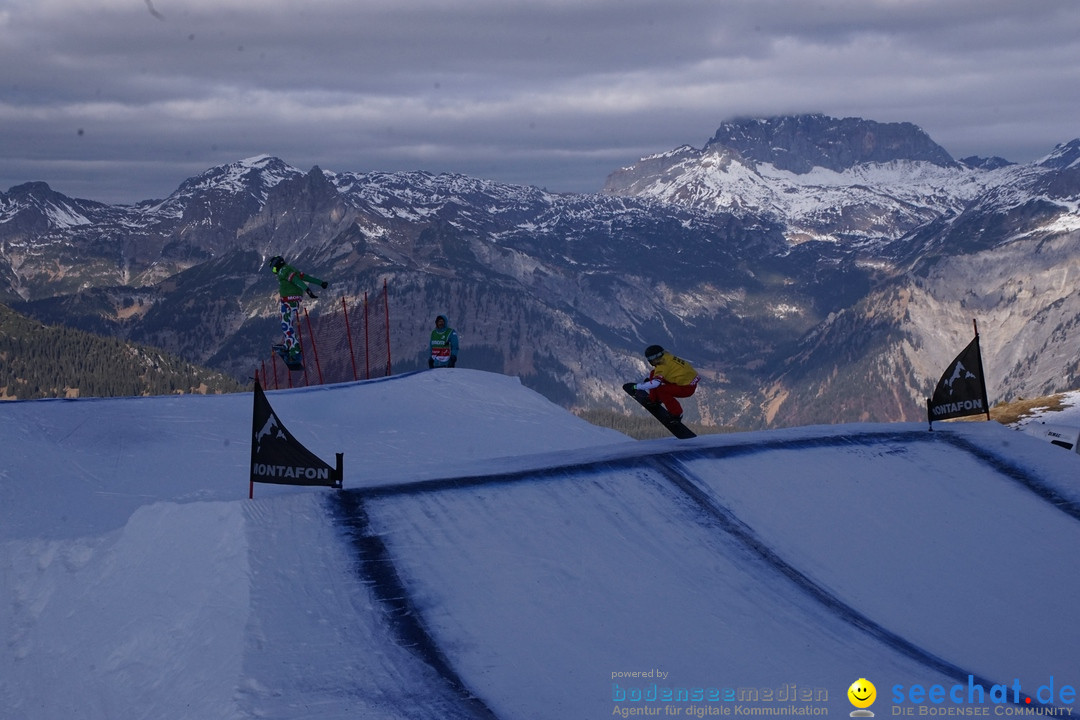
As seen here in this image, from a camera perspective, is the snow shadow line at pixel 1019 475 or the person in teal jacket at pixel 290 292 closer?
the snow shadow line at pixel 1019 475

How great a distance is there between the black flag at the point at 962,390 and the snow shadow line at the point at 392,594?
13.1 m

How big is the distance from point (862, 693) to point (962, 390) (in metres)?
12.1

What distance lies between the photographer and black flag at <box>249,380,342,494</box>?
49.3 ft

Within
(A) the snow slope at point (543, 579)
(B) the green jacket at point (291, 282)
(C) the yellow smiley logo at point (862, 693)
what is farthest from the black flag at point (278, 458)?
Answer: (B) the green jacket at point (291, 282)

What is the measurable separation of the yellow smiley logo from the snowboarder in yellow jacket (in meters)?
9.11

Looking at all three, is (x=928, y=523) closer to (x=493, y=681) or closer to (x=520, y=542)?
(x=520, y=542)

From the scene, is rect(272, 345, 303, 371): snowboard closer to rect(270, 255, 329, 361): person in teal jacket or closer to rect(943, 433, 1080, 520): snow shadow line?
rect(270, 255, 329, 361): person in teal jacket

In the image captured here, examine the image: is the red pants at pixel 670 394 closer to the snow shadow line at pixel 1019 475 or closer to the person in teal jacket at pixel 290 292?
the snow shadow line at pixel 1019 475

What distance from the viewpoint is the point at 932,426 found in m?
23.2

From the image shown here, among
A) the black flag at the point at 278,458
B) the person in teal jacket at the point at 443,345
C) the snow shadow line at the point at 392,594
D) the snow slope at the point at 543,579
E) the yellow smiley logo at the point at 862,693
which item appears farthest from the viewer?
the person in teal jacket at the point at 443,345

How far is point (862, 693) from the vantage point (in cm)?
1180

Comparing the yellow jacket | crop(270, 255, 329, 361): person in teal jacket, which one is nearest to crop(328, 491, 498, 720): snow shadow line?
the yellow jacket

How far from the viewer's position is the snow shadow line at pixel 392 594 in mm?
11172

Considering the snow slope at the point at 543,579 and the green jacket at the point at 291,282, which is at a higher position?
the green jacket at the point at 291,282
